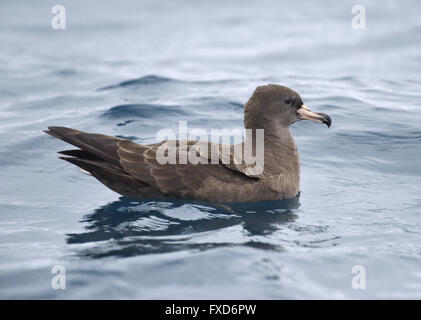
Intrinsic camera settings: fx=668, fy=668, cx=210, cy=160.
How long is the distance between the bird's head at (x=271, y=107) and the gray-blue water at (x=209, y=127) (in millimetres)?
910

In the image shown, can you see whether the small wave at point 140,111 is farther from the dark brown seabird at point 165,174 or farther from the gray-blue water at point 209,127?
the dark brown seabird at point 165,174

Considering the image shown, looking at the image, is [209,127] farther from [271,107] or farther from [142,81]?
[142,81]

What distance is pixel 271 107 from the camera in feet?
24.8

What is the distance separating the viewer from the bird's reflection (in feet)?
19.4

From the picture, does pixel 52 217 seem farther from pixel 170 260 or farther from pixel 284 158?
pixel 284 158

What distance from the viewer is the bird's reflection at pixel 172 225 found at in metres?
5.91

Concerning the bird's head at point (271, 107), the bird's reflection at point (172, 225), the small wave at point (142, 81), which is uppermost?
the bird's head at point (271, 107)

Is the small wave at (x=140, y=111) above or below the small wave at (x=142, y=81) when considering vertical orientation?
below

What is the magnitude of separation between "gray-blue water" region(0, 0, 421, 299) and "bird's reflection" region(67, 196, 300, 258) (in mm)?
27

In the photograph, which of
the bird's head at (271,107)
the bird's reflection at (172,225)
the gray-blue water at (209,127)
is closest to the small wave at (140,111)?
the gray-blue water at (209,127)

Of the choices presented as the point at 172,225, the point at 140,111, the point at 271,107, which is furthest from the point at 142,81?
the point at 172,225

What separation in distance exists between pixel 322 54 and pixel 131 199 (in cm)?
891

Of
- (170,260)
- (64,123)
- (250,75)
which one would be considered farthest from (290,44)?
(170,260)

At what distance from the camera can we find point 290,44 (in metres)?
15.8
